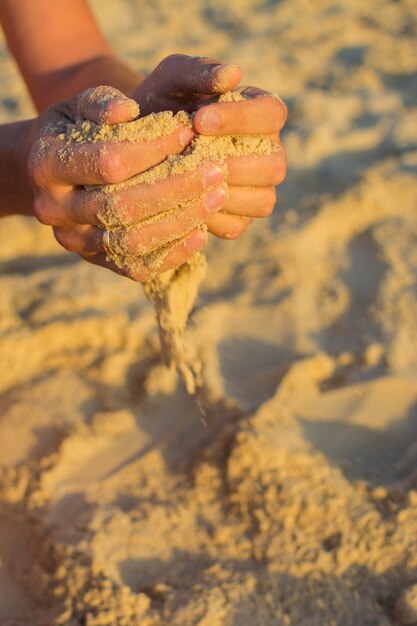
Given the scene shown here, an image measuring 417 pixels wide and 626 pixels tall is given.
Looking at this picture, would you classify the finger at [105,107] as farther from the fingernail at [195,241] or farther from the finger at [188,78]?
the fingernail at [195,241]

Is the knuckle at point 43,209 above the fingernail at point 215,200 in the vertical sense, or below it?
above

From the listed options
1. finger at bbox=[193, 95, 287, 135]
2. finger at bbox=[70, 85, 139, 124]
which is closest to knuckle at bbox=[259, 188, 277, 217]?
finger at bbox=[193, 95, 287, 135]

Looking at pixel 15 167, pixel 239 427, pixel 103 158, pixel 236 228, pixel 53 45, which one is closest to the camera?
pixel 103 158

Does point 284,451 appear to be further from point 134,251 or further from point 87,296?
point 87,296

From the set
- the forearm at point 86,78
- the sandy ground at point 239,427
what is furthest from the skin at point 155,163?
the sandy ground at point 239,427

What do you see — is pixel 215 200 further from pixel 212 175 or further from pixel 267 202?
pixel 267 202

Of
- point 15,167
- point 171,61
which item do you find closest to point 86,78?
point 15,167

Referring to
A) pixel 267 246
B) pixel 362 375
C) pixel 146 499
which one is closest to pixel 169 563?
pixel 146 499

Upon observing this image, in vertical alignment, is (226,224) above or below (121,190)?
below
